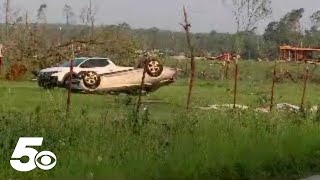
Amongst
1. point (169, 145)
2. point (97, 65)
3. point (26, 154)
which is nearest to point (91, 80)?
point (97, 65)

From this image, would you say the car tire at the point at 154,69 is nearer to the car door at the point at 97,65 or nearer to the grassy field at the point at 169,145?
the car door at the point at 97,65

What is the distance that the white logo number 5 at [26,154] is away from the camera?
368 inches

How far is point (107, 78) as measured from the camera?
27.6 meters

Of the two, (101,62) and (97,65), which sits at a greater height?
(101,62)

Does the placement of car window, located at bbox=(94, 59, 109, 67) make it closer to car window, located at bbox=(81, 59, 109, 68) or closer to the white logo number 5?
car window, located at bbox=(81, 59, 109, 68)

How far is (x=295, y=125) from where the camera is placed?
1417cm

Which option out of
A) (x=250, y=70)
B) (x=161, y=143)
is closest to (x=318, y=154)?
(x=161, y=143)

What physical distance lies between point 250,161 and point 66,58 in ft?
84.6

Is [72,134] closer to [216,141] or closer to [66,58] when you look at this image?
[216,141]

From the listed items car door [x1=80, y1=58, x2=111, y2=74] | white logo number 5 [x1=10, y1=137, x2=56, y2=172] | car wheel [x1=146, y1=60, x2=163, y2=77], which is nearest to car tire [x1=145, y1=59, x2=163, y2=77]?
car wheel [x1=146, y1=60, x2=163, y2=77]

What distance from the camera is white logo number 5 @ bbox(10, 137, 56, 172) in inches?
368

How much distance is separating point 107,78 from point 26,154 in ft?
58.5

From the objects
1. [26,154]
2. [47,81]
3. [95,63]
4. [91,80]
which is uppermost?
[95,63]

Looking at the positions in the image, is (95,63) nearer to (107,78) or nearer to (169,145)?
(107,78)
